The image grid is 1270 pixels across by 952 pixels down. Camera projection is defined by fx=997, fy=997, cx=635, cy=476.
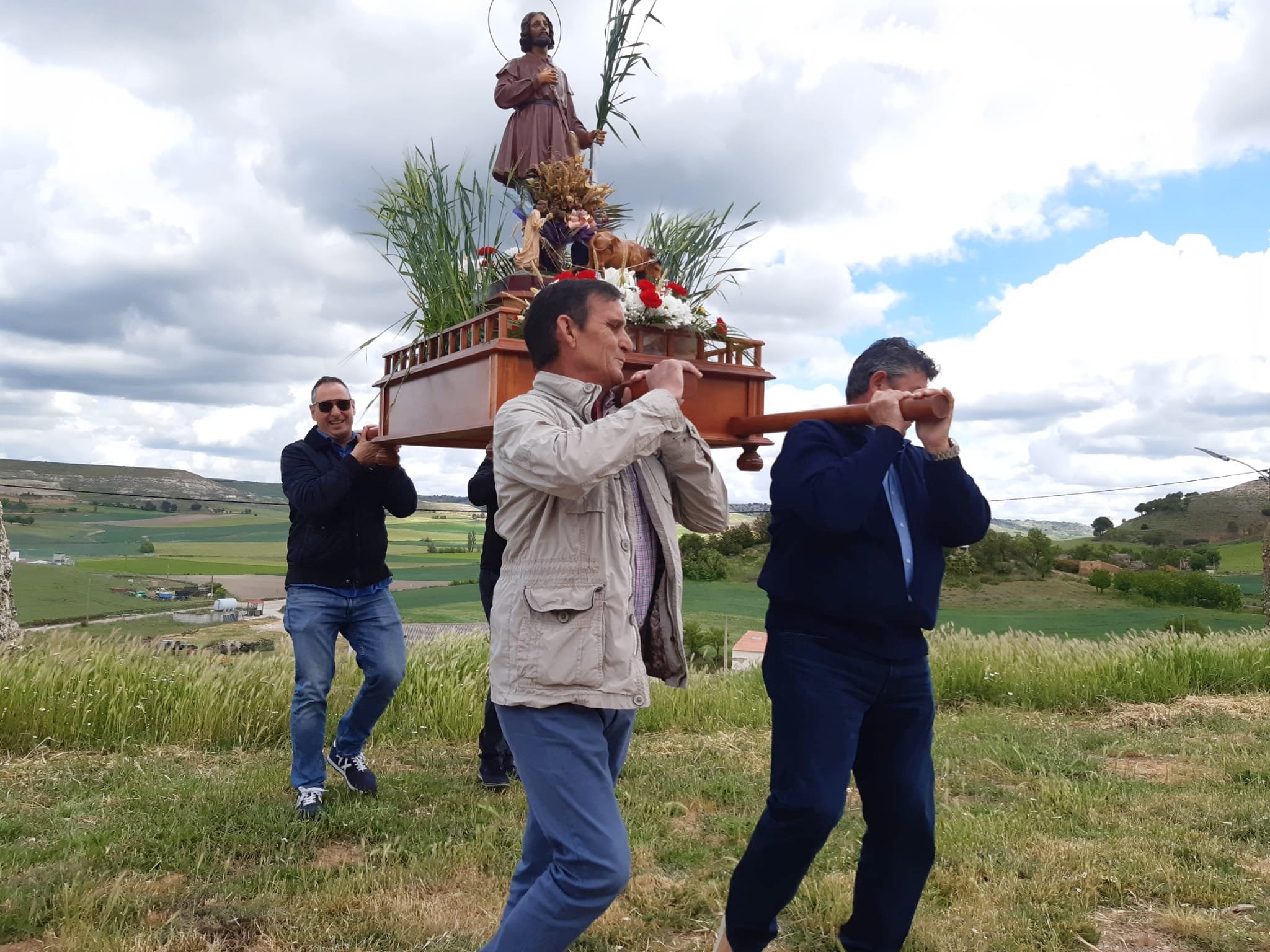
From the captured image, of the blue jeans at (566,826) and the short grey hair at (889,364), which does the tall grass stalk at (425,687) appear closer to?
the blue jeans at (566,826)

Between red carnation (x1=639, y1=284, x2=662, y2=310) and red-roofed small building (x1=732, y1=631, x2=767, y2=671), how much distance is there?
791 centimetres

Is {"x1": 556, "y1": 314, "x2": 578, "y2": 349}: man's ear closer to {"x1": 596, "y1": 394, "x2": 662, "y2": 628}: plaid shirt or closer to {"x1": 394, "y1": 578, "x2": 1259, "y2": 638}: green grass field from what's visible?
{"x1": 596, "y1": 394, "x2": 662, "y2": 628}: plaid shirt

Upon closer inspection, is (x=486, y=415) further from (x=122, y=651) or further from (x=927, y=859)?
(x=122, y=651)

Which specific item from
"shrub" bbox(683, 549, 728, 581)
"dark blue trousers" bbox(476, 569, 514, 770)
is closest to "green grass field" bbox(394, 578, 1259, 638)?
"shrub" bbox(683, 549, 728, 581)

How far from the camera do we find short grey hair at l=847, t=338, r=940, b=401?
2869mm

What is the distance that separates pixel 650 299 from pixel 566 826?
1669 mm

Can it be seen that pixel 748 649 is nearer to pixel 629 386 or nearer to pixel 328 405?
pixel 328 405

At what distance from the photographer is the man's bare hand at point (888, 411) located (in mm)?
2646

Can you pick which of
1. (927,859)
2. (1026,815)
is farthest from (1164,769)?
(927,859)

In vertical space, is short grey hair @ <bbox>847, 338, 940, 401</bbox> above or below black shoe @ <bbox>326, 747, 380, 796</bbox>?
above

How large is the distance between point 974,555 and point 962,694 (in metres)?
6.07

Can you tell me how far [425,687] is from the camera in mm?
7348

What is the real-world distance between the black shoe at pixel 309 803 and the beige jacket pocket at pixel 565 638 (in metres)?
2.85

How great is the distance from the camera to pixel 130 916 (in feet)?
11.9
